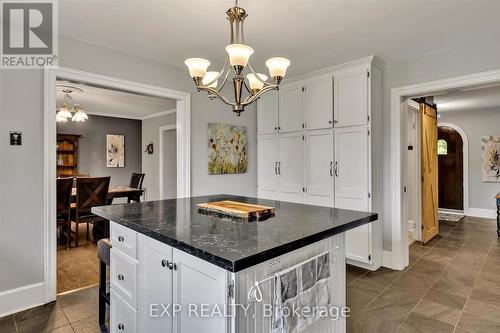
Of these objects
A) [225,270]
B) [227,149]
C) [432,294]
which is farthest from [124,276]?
[432,294]

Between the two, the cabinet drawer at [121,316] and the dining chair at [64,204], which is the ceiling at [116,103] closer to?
the dining chair at [64,204]

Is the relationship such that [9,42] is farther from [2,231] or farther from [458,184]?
[458,184]

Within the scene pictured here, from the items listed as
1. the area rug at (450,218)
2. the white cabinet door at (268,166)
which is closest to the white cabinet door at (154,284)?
the white cabinet door at (268,166)

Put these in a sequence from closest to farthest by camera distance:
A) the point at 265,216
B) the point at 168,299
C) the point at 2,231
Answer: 1. the point at 168,299
2. the point at 265,216
3. the point at 2,231

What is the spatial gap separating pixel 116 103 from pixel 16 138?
3.42 metres

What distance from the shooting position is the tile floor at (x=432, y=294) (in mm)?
2241

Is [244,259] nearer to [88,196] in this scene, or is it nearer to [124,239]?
[124,239]

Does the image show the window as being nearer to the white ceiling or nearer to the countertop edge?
the white ceiling

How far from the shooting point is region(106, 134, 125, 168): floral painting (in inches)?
270

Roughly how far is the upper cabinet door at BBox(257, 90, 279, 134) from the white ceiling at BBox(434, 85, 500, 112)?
118 inches

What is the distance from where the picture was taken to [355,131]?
129 inches

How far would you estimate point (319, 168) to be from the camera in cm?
364

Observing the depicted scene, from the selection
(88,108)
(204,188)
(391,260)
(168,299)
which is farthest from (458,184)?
(88,108)

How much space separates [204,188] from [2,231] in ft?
6.62
